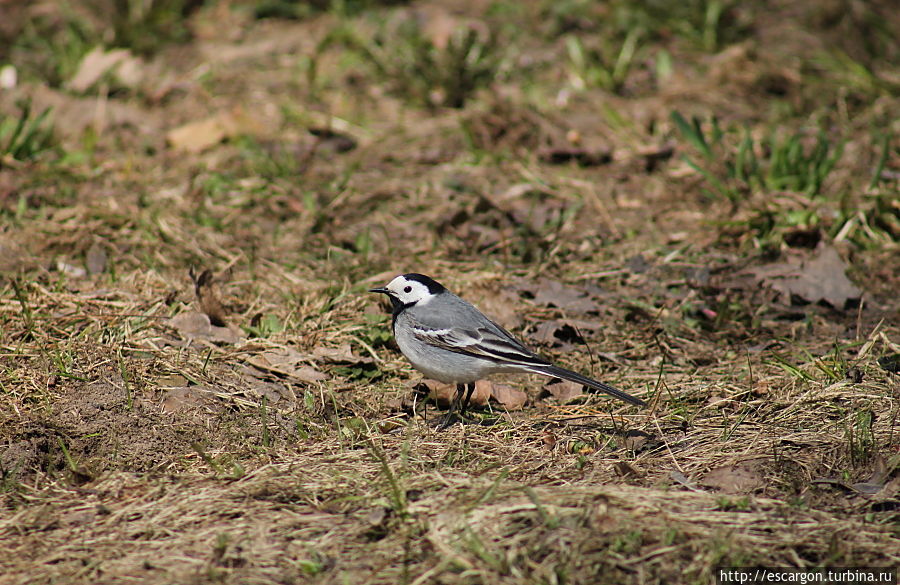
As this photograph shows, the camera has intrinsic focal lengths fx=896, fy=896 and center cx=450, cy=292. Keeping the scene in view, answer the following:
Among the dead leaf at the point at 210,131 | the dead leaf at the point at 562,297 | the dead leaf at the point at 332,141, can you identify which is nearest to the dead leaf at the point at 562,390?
Result: the dead leaf at the point at 562,297

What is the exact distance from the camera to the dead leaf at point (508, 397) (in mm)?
4875

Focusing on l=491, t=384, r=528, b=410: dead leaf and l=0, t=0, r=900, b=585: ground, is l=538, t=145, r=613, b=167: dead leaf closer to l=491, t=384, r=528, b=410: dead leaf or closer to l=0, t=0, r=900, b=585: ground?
l=0, t=0, r=900, b=585: ground

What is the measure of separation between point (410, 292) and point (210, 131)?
344 cm

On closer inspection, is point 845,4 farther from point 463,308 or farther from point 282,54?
point 463,308

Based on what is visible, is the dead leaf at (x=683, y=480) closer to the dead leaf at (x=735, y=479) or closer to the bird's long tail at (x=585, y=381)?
the dead leaf at (x=735, y=479)

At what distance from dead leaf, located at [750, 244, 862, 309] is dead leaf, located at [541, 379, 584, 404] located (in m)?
1.67

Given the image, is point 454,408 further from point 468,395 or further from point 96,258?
point 96,258

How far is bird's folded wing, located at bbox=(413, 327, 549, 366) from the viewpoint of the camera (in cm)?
455

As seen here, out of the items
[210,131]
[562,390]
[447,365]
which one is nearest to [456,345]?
[447,365]

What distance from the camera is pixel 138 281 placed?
552cm

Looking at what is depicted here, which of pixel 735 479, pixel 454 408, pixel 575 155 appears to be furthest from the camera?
pixel 575 155

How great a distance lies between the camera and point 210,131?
25.2 feet

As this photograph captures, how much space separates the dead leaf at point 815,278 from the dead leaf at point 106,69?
5881 mm

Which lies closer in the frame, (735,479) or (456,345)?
(735,479)
